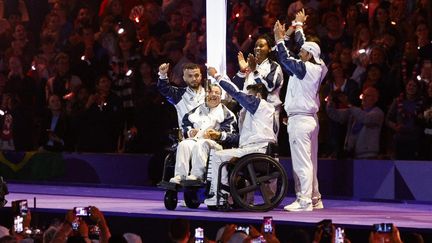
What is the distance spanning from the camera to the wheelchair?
13.2 metres

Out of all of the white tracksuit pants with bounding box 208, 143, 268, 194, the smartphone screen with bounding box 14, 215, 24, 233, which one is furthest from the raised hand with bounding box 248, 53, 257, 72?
the smartphone screen with bounding box 14, 215, 24, 233

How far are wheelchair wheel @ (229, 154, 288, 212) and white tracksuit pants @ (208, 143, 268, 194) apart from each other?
15cm

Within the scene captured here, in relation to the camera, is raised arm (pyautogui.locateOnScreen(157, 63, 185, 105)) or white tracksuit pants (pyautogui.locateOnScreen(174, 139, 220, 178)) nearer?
white tracksuit pants (pyautogui.locateOnScreen(174, 139, 220, 178))

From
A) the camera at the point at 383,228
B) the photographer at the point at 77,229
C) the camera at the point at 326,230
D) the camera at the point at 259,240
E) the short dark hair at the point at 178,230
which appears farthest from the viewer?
the short dark hair at the point at 178,230

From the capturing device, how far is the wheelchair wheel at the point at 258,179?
13207 mm

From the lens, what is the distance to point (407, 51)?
598 inches

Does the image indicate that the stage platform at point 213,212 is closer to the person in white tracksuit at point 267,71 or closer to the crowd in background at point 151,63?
the crowd in background at point 151,63

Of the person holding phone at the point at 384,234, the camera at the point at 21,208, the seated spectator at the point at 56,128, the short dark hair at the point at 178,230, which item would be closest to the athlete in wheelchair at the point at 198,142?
the camera at the point at 21,208

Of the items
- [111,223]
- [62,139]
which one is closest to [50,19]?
[62,139]

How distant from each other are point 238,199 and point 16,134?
6.19 metres

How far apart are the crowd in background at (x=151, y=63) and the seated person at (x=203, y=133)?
0.77m

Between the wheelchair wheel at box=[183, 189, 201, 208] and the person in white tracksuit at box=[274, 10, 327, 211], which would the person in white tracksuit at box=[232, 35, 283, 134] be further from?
the wheelchair wheel at box=[183, 189, 201, 208]

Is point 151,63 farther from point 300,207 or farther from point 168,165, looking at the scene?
point 300,207

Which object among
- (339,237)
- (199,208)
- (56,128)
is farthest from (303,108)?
(56,128)
